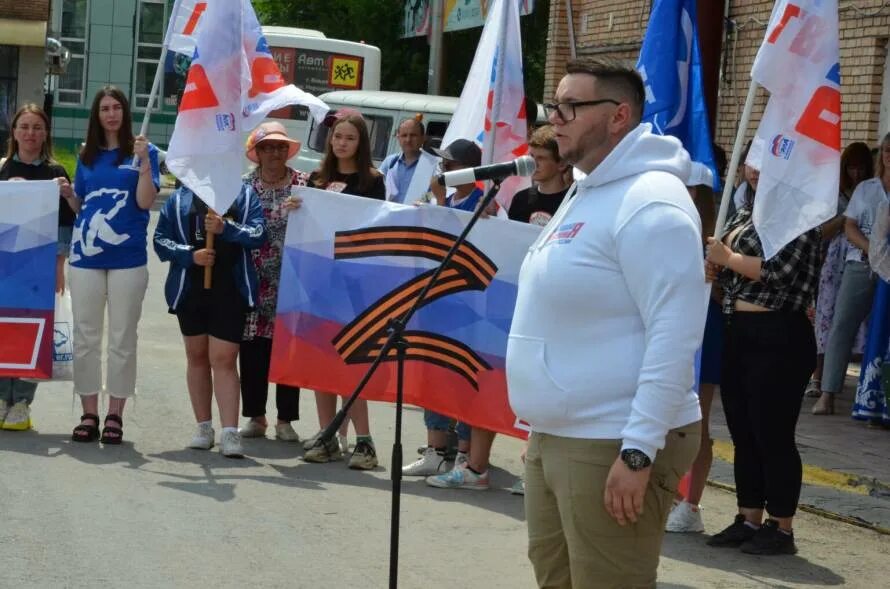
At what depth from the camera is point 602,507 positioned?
407 centimetres

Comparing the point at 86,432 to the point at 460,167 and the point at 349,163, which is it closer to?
the point at 349,163

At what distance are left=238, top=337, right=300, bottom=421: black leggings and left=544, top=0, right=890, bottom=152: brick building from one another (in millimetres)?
4085

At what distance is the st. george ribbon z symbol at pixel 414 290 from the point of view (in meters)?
8.48

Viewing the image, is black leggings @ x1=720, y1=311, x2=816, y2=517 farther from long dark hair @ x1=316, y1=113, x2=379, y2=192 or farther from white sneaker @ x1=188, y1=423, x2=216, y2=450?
white sneaker @ x1=188, y1=423, x2=216, y2=450

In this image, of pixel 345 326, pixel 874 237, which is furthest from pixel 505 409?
pixel 874 237

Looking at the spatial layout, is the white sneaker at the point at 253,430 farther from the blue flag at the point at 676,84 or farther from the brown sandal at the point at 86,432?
the blue flag at the point at 676,84

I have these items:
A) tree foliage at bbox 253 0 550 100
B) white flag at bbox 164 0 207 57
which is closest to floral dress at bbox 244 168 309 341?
white flag at bbox 164 0 207 57

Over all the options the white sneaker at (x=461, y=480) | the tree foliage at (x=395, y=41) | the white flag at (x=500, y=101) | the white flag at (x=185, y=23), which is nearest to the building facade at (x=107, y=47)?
the tree foliage at (x=395, y=41)

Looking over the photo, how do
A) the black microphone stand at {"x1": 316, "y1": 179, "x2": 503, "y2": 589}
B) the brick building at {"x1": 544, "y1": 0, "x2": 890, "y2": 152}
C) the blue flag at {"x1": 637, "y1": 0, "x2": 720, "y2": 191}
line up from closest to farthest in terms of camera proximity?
the black microphone stand at {"x1": 316, "y1": 179, "x2": 503, "y2": 589}, the blue flag at {"x1": 637, "y1": 0, "x2": 720, "y2": 191}, the brick building at {"x1": 544, "y1": 0, "x2": 890, "y2": 152}

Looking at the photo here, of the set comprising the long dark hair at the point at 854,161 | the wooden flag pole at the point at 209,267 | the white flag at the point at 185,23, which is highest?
the white flag at the point at 185,23

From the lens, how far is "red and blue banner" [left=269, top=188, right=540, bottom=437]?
838cm

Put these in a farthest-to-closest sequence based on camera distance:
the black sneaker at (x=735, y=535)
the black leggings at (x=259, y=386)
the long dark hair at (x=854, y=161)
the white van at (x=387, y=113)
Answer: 1. the white van at (x=387, y=113)
2. the long dark hair at (x=854, y=161)
3. the black leggings at (x=259, y=386)
4. the black sneaker at (x=735, y=535)

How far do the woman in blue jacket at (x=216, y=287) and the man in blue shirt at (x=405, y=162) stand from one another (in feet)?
6.33

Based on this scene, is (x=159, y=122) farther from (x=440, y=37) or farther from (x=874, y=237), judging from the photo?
(x=874, y=237)
